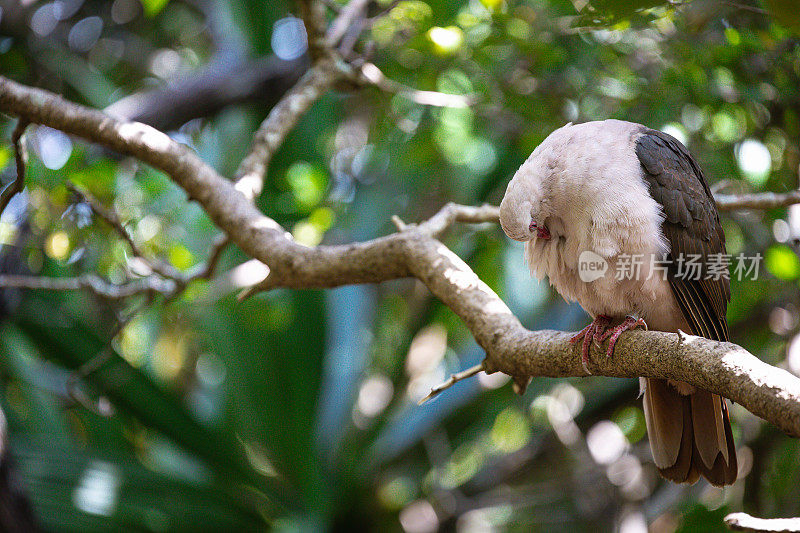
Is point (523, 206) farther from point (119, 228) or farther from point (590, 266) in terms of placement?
point (119, 228)

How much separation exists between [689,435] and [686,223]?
0.78 m

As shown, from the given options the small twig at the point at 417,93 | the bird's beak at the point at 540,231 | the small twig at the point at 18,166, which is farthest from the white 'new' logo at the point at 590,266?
the small twig at the point at 18,166

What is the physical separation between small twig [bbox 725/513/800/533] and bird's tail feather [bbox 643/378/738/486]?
96 centimetres

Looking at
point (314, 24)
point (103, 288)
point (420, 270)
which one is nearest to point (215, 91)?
point (314, 24)

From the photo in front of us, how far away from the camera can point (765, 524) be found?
1454 mm

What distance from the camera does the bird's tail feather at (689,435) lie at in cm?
241

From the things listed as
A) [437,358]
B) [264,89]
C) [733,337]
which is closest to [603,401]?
[733,337]

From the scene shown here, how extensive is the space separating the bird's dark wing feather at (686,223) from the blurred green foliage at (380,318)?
59cm

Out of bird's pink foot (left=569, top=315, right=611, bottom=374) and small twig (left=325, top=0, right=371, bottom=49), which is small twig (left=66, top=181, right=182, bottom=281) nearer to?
small twig (left=325, top=0, right=371, bottom=49)

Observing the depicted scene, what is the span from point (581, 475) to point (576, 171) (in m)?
3.19

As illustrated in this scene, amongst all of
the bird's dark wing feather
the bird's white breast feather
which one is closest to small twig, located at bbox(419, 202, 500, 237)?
the bird's white breast feather

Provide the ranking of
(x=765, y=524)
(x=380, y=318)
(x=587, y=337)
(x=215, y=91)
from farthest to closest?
1. (x=380, y=318)
2. (x=215, y=91)
3. (x=587, y=337)
4. (x=765, y=524)

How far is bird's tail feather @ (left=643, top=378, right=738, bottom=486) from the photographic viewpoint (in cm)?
241

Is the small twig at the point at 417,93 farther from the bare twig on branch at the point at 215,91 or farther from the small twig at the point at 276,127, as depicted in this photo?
the bare twig on branch at the point at 215,91
